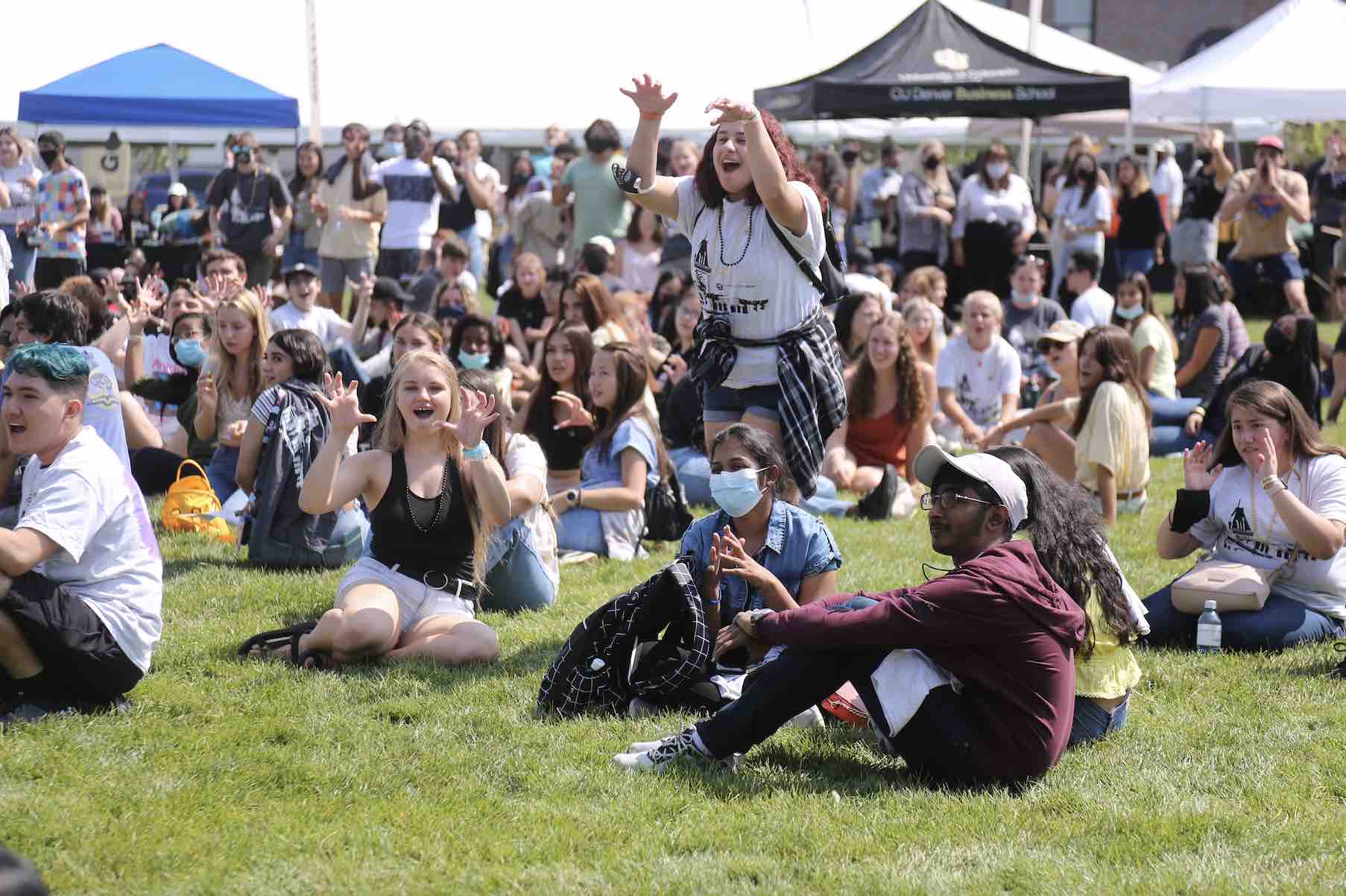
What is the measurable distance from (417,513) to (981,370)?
586 centimetres

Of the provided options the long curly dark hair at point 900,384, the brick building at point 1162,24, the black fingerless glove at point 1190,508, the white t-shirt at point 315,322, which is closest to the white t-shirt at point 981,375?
the long curly dark hair at point 900,384

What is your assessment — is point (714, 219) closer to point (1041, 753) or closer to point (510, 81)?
point (1041, 753)

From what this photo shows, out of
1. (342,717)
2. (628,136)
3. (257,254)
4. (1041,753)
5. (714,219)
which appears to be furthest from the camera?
(628,136)

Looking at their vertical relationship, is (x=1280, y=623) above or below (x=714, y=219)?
below

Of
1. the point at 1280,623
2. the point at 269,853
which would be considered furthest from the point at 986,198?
the point at 269,853

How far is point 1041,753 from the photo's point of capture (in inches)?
185

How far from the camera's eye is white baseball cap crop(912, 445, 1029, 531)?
4.65 metres

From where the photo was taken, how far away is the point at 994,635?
455 cm

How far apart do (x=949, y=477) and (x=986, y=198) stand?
12.6 metres

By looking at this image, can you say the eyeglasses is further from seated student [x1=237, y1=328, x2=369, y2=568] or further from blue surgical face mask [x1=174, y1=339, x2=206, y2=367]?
blue surgical face mask [x1=174, y1=339, x2=206, y2=367]

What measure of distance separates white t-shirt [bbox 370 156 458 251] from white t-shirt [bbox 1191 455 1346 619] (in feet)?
33.8

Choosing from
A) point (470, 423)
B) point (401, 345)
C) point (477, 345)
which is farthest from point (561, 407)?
point (470, 423)

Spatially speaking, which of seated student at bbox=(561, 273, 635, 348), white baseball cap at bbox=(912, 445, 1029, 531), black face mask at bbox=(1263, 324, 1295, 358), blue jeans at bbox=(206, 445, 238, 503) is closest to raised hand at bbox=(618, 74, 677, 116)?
white baseball cap at bbox=(912, 445, 1029, 531)

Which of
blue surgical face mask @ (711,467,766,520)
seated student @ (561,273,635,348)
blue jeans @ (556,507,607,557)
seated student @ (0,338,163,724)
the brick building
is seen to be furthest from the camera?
the brick building
